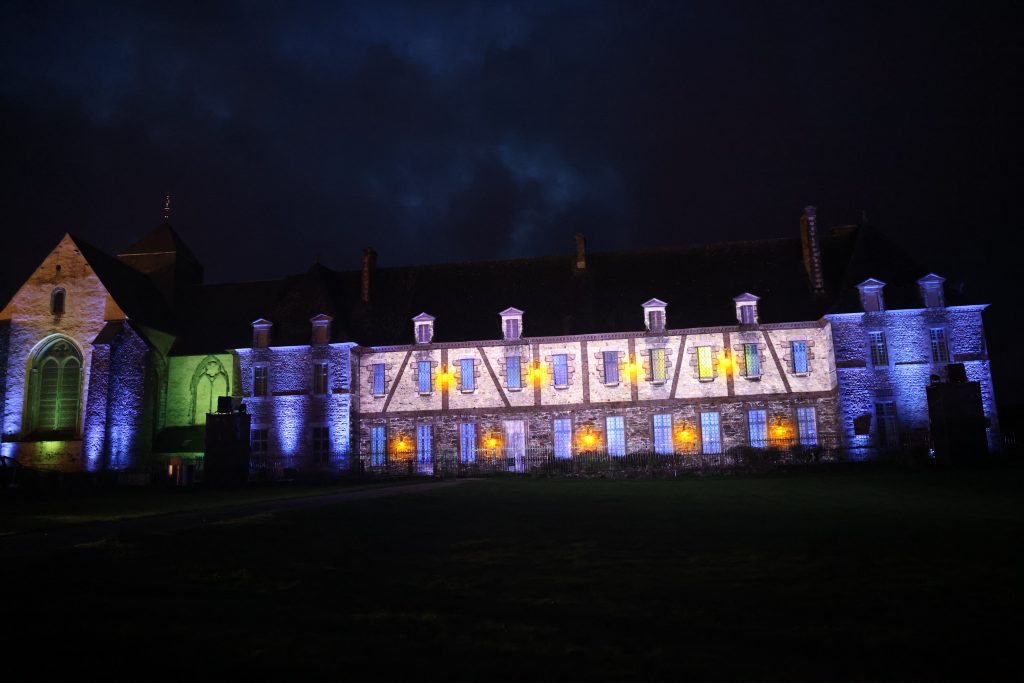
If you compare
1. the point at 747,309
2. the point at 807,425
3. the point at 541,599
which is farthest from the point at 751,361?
the point at 541,599

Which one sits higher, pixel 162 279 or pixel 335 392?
pixel 162 279

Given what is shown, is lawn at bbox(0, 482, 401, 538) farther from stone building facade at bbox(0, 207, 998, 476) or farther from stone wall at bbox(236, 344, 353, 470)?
stone building facade at bbox(0, 207, 998, 476)

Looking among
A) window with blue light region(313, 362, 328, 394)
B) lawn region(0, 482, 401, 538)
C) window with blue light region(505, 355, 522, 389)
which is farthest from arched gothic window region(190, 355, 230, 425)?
window with blue light region(505, 355, 522, 389)

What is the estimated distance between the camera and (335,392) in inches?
1384

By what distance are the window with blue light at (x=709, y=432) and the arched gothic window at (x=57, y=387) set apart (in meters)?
28.1

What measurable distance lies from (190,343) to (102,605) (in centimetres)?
3414

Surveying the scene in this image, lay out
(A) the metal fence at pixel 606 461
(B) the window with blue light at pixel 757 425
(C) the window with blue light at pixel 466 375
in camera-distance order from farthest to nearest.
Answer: (C) the window with blue light at pixel 466 375, (B) the window with blue light at pixel 757 425, (A) the metal fence at pixel 606 461

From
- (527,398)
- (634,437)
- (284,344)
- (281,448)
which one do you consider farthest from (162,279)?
(634,437)

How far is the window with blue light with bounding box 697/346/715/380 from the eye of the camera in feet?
111

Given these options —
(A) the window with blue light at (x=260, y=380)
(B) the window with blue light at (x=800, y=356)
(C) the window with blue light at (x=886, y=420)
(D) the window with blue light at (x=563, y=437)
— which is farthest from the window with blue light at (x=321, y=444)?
(C) the window with blue light at (x=886, y=420)

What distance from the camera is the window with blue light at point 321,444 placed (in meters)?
34.8

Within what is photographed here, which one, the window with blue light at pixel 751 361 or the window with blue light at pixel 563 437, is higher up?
the window with blue light at pixel 751 361

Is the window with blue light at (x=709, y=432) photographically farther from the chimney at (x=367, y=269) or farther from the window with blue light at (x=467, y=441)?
the chimney at (x=367, y=269)

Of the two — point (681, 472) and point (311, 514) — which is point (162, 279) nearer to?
point (681, 472)
